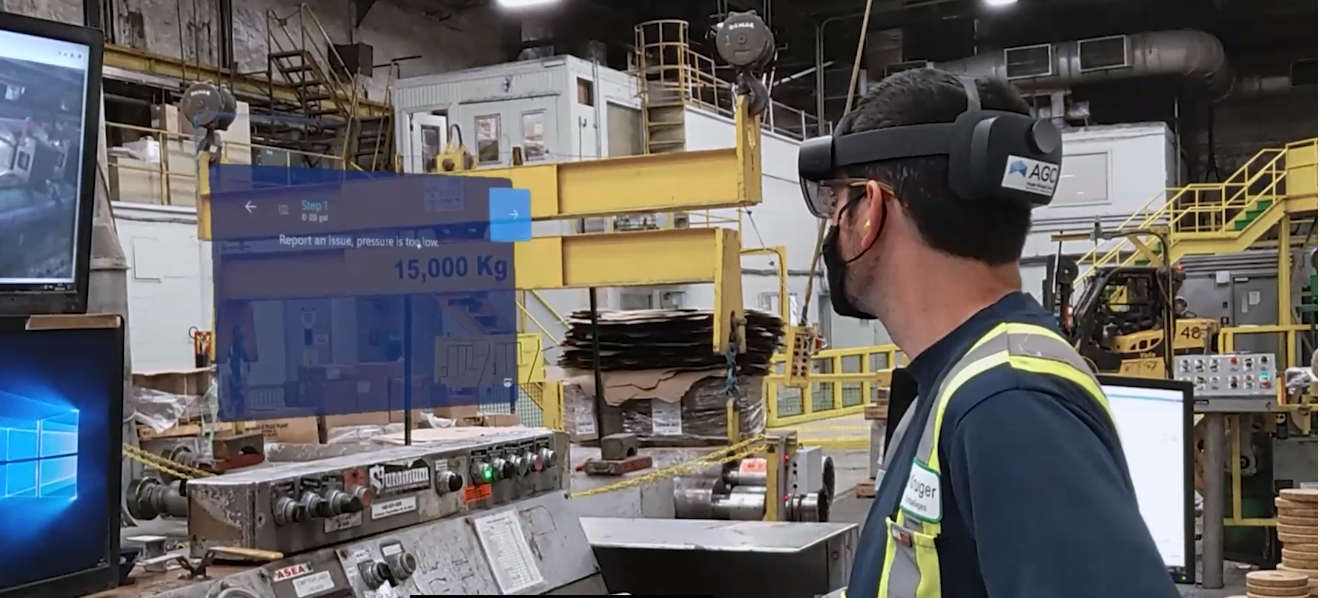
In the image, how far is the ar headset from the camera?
43.2 inches

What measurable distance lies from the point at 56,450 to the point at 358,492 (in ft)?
1.84

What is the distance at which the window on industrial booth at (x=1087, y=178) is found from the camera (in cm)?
1644

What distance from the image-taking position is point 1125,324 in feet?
29.1

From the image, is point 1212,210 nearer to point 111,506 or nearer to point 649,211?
point 649,211

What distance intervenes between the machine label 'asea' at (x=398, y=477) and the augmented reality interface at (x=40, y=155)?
69 cm

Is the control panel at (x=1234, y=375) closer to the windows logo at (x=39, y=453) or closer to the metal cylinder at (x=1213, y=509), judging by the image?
the metal cylinder at (x=1213, y=509)

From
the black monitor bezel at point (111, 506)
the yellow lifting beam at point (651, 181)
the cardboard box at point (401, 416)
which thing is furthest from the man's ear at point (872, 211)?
the cardboard box at point (401, 416)

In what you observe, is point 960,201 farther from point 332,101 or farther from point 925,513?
point 332,101

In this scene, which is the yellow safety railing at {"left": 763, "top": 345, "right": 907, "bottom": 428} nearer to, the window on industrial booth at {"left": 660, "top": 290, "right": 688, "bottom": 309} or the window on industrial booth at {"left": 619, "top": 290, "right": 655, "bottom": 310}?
the window on industrial booth at {"left": 660, "top": 290, "right": 688, "bottom": 309}

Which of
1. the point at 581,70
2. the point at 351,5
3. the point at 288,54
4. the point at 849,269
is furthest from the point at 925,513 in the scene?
the point at 351,5

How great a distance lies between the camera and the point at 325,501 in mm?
2082

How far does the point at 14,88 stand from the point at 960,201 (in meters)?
1.39

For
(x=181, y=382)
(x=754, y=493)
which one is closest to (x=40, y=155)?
(x=754, y=493)

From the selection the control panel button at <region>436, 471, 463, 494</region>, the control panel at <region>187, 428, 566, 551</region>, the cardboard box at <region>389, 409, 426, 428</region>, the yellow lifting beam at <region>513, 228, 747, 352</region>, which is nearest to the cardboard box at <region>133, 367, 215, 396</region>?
the cardboard box at <region>389, 409, 426, 428</region>
